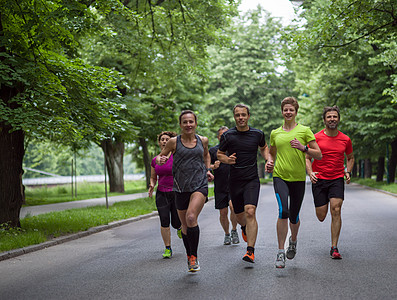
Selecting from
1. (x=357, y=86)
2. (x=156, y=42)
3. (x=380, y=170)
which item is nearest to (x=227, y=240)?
(x=156, y=42)

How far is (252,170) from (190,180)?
977 millimetres

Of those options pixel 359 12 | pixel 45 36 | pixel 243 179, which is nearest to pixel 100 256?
pixel 243 179

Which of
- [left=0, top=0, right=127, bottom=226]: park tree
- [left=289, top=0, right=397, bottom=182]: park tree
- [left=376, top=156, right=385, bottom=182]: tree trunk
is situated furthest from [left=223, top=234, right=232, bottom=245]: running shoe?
[left=376, top=156, right=385, bottom=182]: tree trunk

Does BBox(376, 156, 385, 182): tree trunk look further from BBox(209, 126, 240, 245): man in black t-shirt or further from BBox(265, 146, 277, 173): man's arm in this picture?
BBox(265, 146, 277, 173): man's arm

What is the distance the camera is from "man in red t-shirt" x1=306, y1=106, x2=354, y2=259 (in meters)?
7.08

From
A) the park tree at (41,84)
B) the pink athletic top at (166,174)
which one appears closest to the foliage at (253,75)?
the park tree at (41,84)

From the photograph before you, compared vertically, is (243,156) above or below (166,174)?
above

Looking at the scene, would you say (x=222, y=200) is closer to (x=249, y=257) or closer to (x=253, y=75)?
(x=249, y=257)

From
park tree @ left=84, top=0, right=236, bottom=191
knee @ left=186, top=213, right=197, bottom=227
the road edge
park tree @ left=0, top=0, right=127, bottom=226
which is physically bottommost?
the road edge

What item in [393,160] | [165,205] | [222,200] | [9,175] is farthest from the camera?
[393,160]

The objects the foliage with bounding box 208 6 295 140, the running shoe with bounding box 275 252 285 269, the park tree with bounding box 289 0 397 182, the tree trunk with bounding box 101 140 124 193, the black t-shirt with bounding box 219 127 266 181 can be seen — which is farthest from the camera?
the foliage with bounding box 208 6 295 140

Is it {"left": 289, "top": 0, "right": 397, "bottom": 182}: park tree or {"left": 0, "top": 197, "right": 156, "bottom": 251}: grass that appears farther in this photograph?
{"left": 289, "top": 0, "right": 397, "bottom": 182}: park tree

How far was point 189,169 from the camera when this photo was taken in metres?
6.11

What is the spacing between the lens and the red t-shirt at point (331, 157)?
716 cm
